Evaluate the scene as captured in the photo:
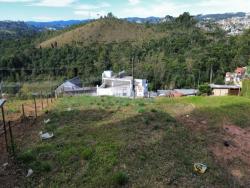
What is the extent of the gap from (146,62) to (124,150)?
3762cm

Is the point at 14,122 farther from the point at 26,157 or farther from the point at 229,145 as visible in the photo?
the point at 229,145

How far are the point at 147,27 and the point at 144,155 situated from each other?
66715 mm

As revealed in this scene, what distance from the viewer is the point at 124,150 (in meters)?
6.64

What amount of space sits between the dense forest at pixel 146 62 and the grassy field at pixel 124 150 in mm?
26362

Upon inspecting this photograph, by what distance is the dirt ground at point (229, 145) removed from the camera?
6848 mm

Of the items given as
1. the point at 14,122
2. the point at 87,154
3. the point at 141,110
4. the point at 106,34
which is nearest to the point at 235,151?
the point at 141,110

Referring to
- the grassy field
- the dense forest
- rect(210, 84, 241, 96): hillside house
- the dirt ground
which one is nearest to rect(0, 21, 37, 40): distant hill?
the dense forest

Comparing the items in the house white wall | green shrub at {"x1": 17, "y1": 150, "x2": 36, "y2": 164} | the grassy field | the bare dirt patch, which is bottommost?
the house white wall

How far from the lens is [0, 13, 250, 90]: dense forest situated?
39.8 m

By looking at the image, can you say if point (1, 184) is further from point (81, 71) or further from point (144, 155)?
point (81, 71)

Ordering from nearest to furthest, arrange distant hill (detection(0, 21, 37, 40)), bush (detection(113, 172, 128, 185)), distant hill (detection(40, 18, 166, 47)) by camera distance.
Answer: bush (detection(113, 172, 128, 185))
distant hill (detection(40, 18, 166, 47))
distant hill (detection(0, 21, 37, 40))

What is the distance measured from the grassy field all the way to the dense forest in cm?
2636

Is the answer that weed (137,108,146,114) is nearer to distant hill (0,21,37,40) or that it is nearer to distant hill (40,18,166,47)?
distant hill (40,18,166,47)

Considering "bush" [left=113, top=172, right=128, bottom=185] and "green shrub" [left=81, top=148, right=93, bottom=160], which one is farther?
"green shrub" [left=81, top=148, right=93, bottom=160]
